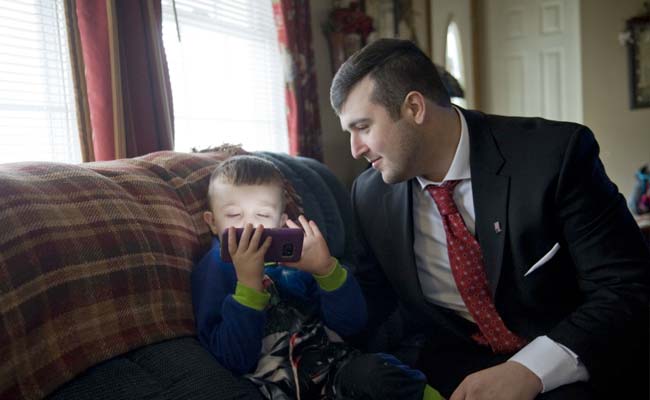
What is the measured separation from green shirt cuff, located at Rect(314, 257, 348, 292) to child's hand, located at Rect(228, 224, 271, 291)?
0.18m

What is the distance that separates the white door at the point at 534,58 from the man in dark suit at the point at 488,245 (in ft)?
13.6

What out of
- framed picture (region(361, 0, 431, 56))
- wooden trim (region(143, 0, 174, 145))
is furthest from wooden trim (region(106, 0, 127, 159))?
framed picture (region(361, 0, 431, 56))

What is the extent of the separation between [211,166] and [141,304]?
1.84ft

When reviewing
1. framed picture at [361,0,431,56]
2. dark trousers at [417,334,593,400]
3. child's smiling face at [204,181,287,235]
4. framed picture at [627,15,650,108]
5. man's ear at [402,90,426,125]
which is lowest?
dark trousers at [417,334,593,400]

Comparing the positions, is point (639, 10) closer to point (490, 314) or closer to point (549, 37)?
point (549, 37)

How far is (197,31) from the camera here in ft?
8.97

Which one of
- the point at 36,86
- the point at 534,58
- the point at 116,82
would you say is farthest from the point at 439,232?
the point at 534,58

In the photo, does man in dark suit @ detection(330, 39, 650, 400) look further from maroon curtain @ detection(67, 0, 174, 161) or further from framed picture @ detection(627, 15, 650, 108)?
framed picture @ detection(627, 15, 650, 108)

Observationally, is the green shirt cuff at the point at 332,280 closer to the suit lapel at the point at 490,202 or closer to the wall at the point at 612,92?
the suit lapel at the point at 490,202

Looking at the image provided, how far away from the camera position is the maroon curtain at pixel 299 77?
303 cm

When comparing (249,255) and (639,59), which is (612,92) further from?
(249,255)

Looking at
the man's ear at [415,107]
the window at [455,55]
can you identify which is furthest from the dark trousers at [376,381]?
the window at [455,55]

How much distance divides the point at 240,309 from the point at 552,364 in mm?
688

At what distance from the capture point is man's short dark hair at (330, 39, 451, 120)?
4.69 feet
